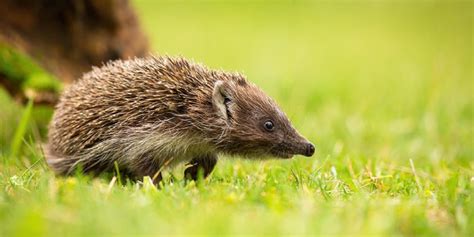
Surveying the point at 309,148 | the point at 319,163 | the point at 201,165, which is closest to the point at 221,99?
the point at 201,165

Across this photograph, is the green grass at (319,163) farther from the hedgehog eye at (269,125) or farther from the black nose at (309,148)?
the hedgehog eye at (269,125)

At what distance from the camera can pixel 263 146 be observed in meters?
6.53

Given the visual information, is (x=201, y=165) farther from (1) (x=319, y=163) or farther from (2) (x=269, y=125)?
(1) (x=319, y=163)

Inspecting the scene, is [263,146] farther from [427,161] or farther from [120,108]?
[427,161]

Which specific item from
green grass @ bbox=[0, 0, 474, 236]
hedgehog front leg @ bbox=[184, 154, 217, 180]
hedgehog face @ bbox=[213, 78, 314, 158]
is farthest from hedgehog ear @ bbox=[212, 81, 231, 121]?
green grass @ bbox=[0, 0, 474, 236]

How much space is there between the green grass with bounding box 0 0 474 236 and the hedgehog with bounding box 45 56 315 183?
27cm

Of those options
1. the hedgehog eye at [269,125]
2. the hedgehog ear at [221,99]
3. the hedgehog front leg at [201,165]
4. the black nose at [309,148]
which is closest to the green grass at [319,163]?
the hedgehog front leg at [201,165]

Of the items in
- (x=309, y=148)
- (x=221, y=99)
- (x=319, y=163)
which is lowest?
(x=319, y=163)

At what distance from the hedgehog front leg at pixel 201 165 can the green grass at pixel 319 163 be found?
9 cm

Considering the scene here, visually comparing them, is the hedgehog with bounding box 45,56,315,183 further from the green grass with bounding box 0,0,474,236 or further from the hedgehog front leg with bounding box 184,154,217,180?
the green grass with bounding box 0,0,474,236

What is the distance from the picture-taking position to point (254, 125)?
6477 mm

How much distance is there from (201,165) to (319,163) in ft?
4.41

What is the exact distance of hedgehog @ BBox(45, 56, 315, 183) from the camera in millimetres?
6480

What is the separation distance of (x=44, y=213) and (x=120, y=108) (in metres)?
2.63
